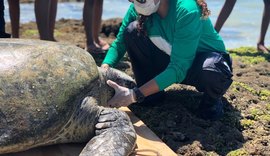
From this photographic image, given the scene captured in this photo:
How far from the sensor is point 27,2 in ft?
26.5

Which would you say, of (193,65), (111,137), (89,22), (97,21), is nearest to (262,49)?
(97,21)

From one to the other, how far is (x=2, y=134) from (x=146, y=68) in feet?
4.02

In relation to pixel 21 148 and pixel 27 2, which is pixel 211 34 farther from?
pixel 27 2

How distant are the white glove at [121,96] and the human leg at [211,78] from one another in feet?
1.52

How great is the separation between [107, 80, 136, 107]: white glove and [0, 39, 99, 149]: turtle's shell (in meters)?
0.21

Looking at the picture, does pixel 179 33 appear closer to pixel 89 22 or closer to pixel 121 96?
pixel 121 96

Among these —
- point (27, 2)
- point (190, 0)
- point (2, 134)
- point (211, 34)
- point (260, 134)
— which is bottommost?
point (27, 2)

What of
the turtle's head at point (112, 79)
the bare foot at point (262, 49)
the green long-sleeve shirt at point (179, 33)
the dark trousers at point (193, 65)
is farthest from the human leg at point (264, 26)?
the turtle's head at point (112, 79)

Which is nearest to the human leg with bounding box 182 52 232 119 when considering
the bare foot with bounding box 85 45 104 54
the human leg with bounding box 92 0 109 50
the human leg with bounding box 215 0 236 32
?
the bare foot with bounding box 85 45 104 54

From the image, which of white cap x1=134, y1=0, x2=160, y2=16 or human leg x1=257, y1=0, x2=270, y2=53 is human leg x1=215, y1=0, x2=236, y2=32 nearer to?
human leg x1=257, y1=0, x2=270, y2=53

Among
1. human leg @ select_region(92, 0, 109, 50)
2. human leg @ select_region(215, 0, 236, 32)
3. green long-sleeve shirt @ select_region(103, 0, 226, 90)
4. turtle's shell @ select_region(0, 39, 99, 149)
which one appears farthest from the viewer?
human leg @ select_region(215, 0, 236, 32)

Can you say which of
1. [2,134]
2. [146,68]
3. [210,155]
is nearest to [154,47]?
[146,68]

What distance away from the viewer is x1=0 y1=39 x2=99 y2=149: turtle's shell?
6.89ft

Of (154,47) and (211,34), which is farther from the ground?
(211,34)
